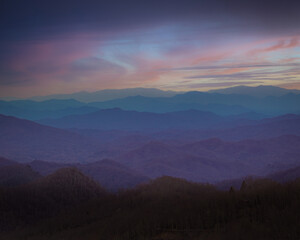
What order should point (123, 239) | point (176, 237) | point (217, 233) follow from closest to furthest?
point (217, 233) → point (176, 237) → point (123, 239)

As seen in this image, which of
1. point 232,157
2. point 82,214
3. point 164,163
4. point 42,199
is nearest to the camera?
point 82,214

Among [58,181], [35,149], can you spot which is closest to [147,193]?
[58,181]

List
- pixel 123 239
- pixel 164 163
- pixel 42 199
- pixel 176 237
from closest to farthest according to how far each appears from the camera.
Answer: pixel 176 237 < pixel 123 239 < pixel 42 199 < pixel 164 163

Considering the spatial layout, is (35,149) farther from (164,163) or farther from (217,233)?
(217,233)

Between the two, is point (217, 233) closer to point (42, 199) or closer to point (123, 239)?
point (123, 239)

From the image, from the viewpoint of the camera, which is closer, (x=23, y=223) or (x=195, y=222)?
(x=195, y=222)

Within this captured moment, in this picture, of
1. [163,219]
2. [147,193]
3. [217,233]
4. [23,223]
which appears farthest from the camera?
[147,193]

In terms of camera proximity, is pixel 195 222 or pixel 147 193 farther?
pixel 147 193

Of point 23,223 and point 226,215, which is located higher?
point 226,215

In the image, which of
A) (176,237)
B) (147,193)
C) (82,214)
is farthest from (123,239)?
(147,193)
